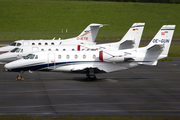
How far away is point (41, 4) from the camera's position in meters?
127

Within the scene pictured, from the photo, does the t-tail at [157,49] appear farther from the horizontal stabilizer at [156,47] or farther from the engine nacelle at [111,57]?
the engine nacelle at [111,57]

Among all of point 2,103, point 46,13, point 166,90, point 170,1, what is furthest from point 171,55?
point 170,1

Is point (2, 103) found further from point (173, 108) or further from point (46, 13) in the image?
point (46, 13)

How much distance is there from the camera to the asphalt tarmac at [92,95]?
18.5 m

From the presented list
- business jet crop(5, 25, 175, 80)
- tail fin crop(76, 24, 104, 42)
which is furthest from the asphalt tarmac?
tail fin crop(76, 24, 104, 42)

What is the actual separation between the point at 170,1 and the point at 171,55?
97.8 m

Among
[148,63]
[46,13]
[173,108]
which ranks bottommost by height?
[173,108]

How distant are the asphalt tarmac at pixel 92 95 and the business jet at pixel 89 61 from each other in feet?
3.60

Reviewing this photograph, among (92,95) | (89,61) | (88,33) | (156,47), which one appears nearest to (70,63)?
(89,61)

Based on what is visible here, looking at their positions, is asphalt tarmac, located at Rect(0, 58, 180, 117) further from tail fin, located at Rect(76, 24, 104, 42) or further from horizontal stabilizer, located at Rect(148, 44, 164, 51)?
tail fin, located at Rect(76, 24, 104, 42)

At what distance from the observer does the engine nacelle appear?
1086 inches

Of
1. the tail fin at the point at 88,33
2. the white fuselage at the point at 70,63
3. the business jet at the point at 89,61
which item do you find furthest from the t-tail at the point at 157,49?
the tail fin at the point at 88,33

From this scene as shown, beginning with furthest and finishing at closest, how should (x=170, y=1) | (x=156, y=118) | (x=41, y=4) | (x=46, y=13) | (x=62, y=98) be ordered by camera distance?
(x=170, y=1)
(x=41, y=4)
(x=46, y=13)
(x=62, y=98)
(x=156, y=118)

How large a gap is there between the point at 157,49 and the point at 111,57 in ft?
12.9
